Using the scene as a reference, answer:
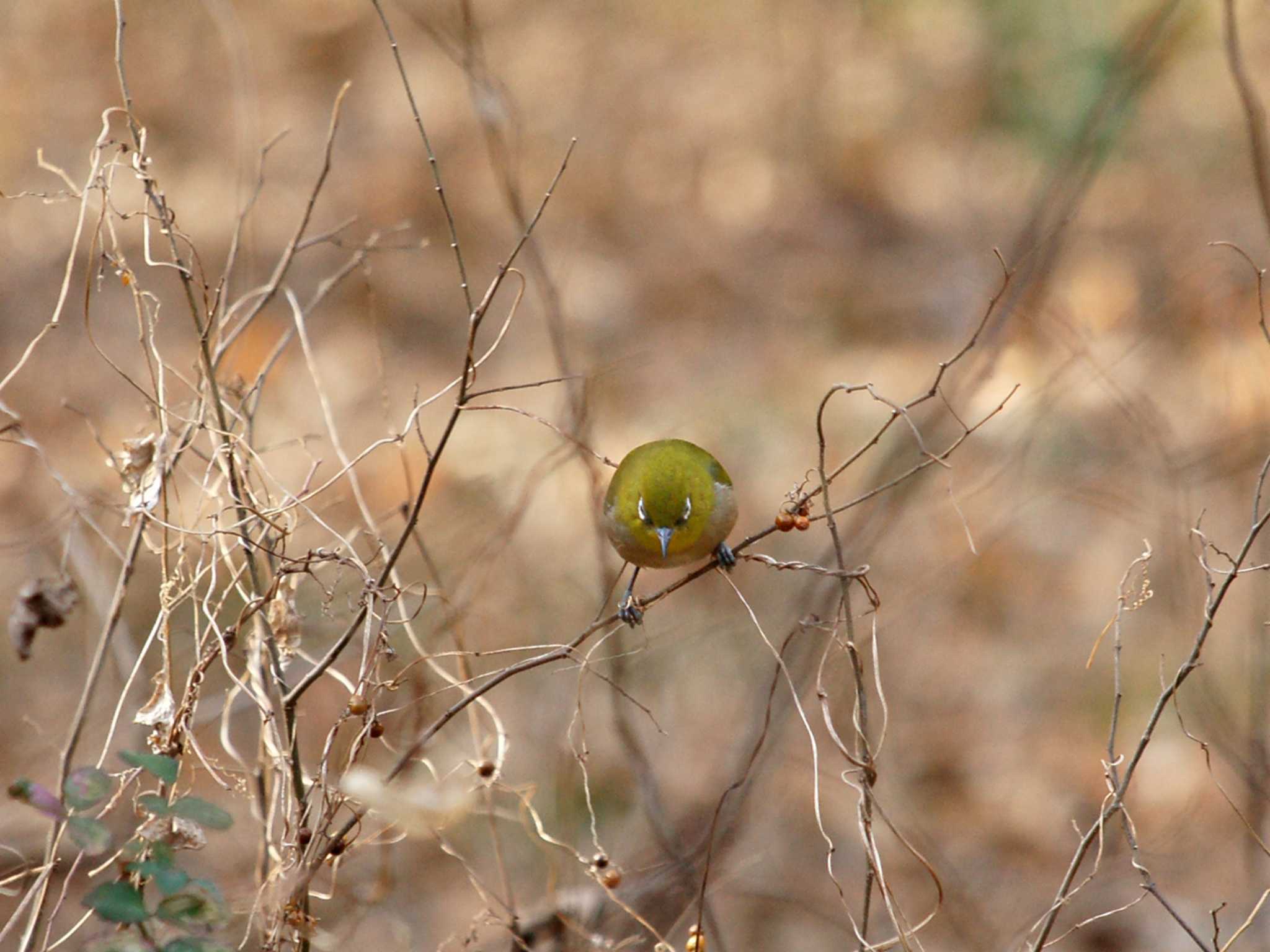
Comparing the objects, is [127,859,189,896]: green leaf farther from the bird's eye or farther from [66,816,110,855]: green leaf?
the bird's eye

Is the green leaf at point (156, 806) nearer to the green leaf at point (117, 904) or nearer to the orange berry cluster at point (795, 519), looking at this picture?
the green leaf at point (117, 904)

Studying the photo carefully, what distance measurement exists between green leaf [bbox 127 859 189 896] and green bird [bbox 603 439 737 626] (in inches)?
75.0

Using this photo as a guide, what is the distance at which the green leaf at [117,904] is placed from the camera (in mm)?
1426

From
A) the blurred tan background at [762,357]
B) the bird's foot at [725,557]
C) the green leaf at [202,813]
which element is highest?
the blurred tan background at [762,357]

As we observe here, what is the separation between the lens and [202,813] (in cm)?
153

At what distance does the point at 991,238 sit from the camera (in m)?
5.88

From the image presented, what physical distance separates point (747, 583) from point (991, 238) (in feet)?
7.51

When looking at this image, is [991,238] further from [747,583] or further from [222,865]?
[222,865]

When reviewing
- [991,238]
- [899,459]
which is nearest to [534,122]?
[991,238]

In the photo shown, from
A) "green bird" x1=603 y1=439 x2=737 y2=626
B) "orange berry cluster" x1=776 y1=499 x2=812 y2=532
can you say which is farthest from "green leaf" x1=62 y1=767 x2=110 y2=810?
"green bird" x1=603 y1=439 x2=737 y2=626

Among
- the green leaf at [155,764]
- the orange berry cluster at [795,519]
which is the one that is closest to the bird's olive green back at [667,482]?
the orange berry cluster at [795,519]

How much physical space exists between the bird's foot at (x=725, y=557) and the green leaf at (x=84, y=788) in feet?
4.71

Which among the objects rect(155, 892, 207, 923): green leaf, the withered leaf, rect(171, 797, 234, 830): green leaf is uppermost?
the withered leaf

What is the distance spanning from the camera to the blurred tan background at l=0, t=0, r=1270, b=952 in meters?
4.70
